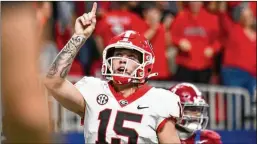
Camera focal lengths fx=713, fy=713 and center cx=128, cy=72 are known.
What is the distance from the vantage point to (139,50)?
333 cm

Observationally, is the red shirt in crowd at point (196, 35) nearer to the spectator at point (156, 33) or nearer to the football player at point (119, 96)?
the spectator at point (156, 33)

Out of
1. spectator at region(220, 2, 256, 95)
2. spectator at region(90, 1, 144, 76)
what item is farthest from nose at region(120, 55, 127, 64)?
spectator at region(220, 2, 256, 95)

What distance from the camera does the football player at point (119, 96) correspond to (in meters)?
3.14

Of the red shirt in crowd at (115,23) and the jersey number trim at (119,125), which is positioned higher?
the red shirt in crowd at (115,23)

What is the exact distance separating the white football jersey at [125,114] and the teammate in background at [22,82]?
1.97m

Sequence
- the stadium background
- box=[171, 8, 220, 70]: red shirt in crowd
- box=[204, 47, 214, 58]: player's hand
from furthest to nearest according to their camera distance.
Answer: box=[204, 47, 214, 58]: player's hand
box=[171, 8, 220, 70]: red shirt in crowd
the stadium background

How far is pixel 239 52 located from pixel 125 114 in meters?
5.10

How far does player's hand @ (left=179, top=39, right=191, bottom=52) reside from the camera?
7906 millimetres

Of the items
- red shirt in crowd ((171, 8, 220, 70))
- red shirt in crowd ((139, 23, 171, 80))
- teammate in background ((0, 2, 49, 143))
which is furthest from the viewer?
red shirt in crowd ((171, 8, 220, 70))

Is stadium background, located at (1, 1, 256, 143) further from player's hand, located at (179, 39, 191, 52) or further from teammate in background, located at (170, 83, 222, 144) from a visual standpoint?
teammate in background, located at (170, 83, 222, 144)

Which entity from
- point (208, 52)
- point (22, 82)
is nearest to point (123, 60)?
point (22, 82)

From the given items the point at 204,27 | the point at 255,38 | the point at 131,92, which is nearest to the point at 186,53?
the point at 204,27

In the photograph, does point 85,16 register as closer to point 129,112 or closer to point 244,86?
point 129,112

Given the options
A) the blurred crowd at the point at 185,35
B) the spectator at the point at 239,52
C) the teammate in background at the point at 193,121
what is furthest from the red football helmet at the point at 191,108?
the spectator at the point at 239,52
